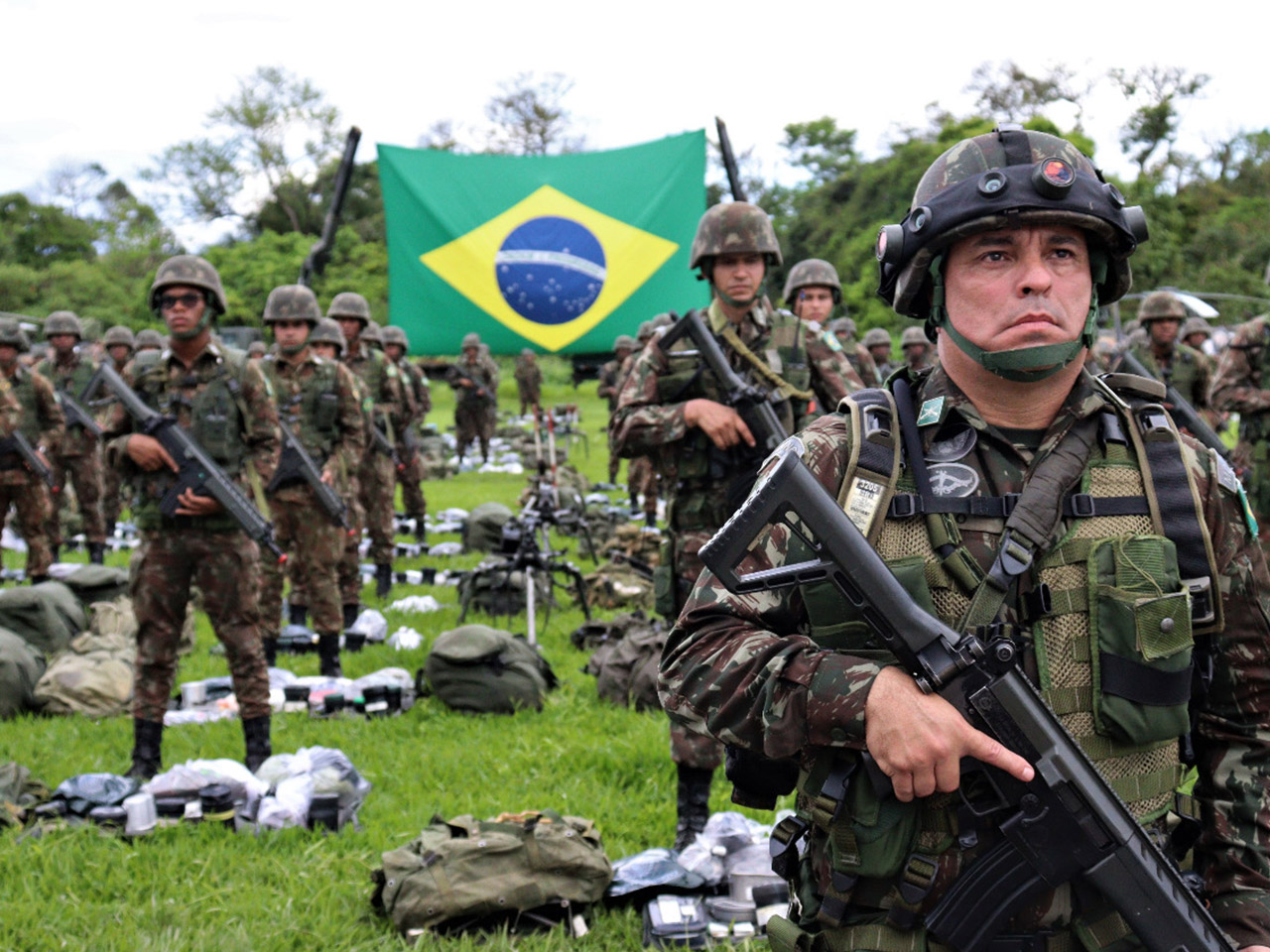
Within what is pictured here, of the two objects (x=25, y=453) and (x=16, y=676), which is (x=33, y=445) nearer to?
(x=25, y=453)

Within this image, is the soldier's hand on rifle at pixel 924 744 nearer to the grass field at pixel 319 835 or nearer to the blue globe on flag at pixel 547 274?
the grass field at pixel 319 835

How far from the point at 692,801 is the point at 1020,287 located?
3.19 meters

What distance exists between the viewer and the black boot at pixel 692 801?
4.48 meters

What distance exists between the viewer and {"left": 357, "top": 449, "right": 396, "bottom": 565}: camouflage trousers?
1017cm

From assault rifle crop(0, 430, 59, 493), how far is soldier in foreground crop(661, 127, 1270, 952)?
384 inches

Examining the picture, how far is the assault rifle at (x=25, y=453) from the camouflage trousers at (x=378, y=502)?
2871 mm

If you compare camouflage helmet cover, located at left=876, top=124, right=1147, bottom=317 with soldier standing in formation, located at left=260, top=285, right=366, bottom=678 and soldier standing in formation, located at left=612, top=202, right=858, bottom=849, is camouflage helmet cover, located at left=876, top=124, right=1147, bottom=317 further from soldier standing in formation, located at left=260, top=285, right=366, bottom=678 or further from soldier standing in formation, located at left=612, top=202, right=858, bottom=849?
soldier standing in formation, located at left=260, top=285, right=366, bottom=678

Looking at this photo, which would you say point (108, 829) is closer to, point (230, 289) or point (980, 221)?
point (980, 221)

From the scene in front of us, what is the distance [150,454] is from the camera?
5.41 m

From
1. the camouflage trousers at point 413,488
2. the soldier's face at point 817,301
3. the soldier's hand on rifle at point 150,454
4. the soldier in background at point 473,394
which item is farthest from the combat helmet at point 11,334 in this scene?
the soldier in background at point 473,394

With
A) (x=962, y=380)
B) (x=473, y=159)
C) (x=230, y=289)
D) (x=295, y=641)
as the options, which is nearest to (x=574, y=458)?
(x=473, y=159)

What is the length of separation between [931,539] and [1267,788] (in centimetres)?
73

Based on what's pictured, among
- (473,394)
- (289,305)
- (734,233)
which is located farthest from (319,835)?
(473,394)

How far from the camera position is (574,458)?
2223 centimetres
